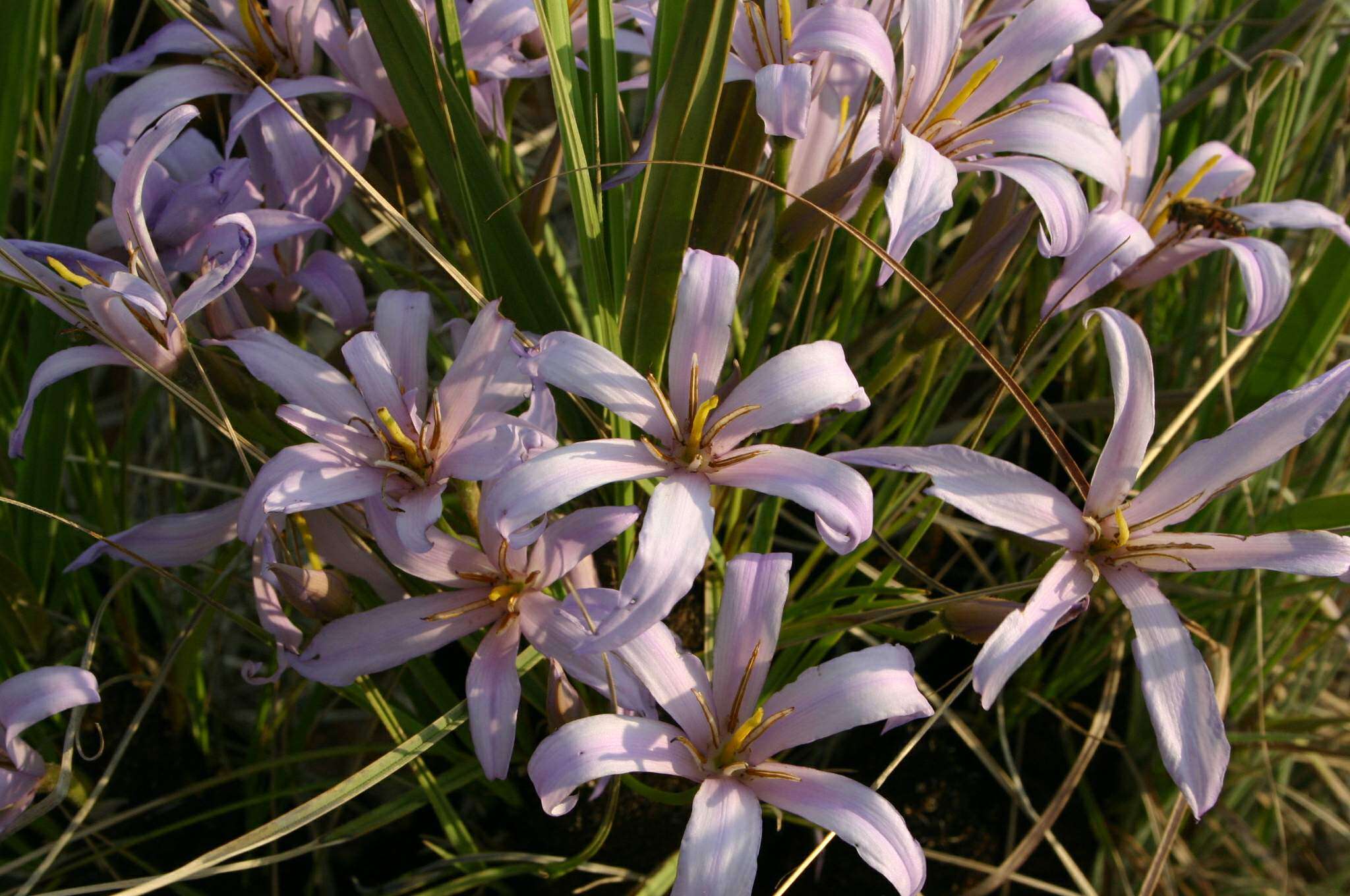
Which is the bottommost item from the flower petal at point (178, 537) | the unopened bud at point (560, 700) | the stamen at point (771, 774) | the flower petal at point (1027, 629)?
the stamen at point (771, 774)

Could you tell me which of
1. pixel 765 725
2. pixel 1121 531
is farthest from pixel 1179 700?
pixel 765 725

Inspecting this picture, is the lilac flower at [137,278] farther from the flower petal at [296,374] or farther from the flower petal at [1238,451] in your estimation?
the flower petal at [1238,451]

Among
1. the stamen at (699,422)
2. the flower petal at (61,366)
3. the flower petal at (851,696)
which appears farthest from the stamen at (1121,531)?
the flower petal at (61,366)

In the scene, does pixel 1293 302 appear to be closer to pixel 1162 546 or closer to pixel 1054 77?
pixel 1054 77

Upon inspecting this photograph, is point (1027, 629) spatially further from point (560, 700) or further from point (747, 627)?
point (560, 700)

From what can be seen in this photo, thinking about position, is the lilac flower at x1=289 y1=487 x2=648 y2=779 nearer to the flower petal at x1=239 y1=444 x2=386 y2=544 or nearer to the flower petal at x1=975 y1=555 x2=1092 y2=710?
the flower petal at x1=239 y1=444 x2=386 y2=544

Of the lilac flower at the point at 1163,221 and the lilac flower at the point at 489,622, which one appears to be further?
the lilac flower at the point at 1163,221
